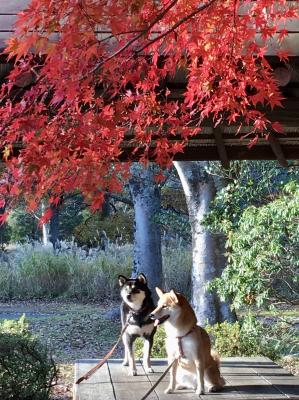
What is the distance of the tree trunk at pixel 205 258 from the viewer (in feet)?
32.6

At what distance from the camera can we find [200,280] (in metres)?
9.99

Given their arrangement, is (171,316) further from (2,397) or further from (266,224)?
Result: (266,224)

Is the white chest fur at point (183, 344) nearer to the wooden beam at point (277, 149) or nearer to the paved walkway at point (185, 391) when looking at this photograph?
the paved walkway at point (185, 391)

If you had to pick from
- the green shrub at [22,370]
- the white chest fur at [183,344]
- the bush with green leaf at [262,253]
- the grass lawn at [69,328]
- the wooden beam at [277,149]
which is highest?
the wooden beam at [277,149]

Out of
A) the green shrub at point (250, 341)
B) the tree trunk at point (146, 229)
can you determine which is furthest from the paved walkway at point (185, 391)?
the tree trunk at point (146, 229)

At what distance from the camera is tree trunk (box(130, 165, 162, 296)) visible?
14359 mm

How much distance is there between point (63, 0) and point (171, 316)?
9.03ft

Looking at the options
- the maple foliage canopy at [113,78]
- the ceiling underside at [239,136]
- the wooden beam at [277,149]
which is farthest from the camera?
the wooden beam at [277,149]

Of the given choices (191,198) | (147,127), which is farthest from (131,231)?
(147,127)

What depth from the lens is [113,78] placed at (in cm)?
392

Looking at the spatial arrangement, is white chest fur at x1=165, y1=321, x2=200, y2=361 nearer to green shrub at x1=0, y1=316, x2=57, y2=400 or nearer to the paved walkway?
the paved walkway

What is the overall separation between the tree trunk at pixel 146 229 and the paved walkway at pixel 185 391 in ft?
25.2

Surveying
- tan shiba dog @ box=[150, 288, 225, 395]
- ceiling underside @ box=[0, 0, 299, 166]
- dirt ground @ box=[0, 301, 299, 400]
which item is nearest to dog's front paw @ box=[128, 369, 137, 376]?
tan shiba dog @ box=[150, 288, 225, 395]

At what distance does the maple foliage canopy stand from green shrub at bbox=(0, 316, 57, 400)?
2.59m
